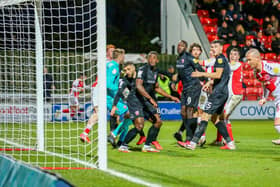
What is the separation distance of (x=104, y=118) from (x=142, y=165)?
123 cm

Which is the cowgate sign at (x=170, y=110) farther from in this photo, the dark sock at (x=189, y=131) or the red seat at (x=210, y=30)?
the dark sock at (x=189, y=131)

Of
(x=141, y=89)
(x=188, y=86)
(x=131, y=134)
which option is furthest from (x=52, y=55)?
(x=188, y=86)

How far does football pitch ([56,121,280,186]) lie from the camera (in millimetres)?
8297

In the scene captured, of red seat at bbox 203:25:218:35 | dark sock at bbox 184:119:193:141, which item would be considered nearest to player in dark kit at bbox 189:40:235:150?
dark sock at bbox 184:119:193:141

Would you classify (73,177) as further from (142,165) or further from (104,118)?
(142,165)

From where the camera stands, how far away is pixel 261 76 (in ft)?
36.4

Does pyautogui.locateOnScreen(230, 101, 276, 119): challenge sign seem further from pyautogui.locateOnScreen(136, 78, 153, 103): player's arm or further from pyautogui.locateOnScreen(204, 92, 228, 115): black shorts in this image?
pyautogui.locateOnScreen(136, 78, 153, 103): player's arm

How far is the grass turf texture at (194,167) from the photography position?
830 cm

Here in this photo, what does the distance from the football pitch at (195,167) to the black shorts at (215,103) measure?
0.80m

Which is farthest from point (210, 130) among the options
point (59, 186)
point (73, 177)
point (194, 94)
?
point (59, 186)

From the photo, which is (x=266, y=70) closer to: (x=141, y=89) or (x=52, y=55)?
(x=141, y=89)

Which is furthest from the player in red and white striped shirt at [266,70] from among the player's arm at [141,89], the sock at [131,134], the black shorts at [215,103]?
the sock at [131,134]

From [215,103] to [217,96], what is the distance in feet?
0.47

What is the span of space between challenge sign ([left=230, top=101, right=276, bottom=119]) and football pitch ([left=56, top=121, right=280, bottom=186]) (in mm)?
9616
